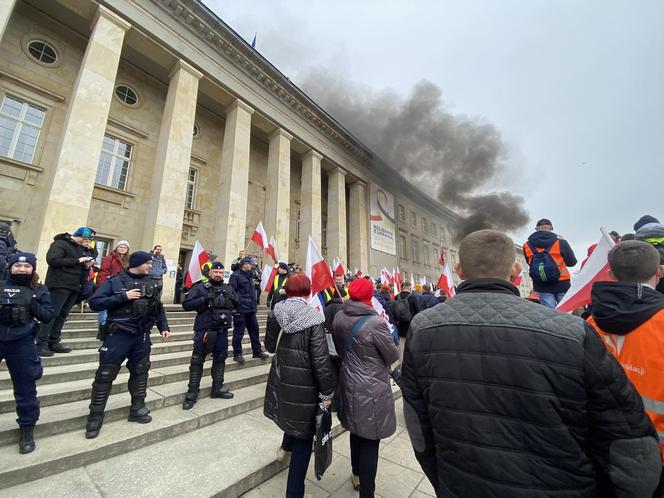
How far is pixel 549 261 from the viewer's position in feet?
12.6

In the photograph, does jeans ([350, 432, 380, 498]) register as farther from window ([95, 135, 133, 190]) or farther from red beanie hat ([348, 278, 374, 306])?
window ([95, 135, 133, 190])

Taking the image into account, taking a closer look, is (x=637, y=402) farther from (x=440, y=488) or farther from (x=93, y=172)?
(x=93, y=172)

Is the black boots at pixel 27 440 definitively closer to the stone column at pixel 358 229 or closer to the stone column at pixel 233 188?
the stone column at pixel 233 188

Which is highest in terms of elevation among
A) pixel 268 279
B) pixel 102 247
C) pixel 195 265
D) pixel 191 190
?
pixel 191 190

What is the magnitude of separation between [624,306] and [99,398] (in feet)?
14.8

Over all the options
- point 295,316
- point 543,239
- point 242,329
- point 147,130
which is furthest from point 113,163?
point 543,239

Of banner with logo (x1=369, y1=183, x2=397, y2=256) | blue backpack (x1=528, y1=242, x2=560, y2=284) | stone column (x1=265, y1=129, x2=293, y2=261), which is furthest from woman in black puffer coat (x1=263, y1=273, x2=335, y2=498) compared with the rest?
banner with logo (x1=369, y1=183, x2=397, y2=256)

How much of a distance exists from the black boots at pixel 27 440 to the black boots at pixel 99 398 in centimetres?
41

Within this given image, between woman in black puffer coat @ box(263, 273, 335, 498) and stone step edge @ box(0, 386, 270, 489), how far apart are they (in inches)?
61.7

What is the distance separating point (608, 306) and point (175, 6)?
1641cm

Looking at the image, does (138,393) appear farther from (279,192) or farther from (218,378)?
(279,192)

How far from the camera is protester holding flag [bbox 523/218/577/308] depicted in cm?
381

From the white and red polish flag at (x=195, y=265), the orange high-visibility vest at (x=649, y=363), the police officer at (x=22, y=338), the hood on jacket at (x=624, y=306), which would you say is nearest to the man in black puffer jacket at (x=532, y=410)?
the orange high-visibility vest at (x=649, y=363)

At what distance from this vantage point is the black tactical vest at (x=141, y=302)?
3307mm
